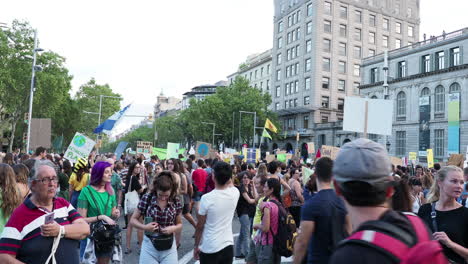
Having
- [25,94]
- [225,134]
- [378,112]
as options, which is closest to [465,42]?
[225,134]

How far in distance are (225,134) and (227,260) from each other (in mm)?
55957

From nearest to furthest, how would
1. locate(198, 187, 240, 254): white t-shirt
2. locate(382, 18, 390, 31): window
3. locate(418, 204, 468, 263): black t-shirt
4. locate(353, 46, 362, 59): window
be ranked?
locate(418, 204, 468, 263): black t-shirt, locate(198, 187, 240, 254): white t-shirt, locate(353, 46, 362, 59): window, locate(382, 18, 390, 31): window

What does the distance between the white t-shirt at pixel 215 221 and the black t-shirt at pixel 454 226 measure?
2156 mm

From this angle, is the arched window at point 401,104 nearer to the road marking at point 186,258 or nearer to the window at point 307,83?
the window at point 307,83

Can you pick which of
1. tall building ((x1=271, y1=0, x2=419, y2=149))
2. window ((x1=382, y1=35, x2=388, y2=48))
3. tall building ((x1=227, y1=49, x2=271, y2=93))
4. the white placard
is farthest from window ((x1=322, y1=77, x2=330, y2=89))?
the white placard

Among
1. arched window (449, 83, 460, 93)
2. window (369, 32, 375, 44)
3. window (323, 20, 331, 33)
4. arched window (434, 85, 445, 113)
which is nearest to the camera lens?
arched window (449, 83, 460, 93)

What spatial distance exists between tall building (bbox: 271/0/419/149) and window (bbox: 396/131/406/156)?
10576mm

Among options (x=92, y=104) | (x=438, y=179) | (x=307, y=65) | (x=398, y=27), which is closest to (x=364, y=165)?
(x=438, y=179)

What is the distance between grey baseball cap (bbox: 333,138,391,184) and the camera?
1.70 metres

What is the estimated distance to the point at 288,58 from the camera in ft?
213

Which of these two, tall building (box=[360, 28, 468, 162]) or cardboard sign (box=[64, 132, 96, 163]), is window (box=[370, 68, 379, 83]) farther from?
cardboard sign (box=[64, 132, 96, 163])

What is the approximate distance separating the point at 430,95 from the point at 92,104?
51602mm

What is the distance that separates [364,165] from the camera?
1.71m

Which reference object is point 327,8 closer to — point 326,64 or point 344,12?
point 344,12
